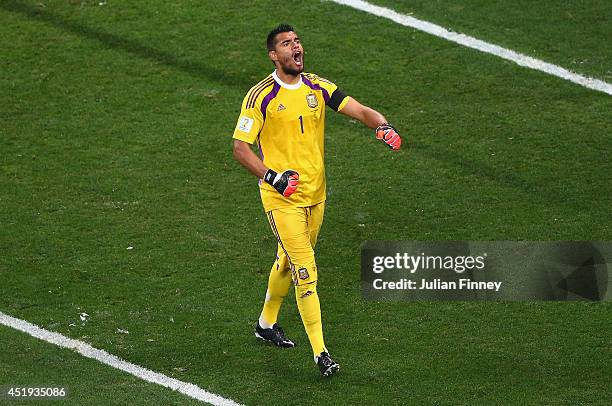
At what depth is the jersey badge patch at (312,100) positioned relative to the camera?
9648 mm

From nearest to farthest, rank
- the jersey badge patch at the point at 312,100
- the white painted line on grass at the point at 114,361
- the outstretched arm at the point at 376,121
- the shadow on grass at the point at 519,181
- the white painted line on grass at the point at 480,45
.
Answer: the white painted line on grass at the point at 114,361
the outstretched arm at the point at 376,121
the jersey badge patch at the point at 312,100
the shadow on grass at the point at 519,181
the white painted line on grass at the point at 480,45

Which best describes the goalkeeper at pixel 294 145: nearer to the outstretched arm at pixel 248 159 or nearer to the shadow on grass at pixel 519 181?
the outstretched arm at pixel 248 159

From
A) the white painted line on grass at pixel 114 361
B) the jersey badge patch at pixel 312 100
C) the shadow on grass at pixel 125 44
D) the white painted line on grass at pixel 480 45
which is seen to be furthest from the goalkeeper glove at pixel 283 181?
the white painted line on grass at pixel 480 45

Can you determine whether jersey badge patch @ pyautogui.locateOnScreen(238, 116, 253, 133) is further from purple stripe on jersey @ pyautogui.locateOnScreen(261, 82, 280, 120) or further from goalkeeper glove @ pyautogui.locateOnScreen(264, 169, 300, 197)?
goalkeeper glove @ pyautogui.locateOnScreen(264, 169, 300, 197)

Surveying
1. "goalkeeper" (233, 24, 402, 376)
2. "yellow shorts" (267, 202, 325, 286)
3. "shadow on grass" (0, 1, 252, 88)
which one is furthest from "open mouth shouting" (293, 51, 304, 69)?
"shadow on grass" (0, 1, 252, 88)

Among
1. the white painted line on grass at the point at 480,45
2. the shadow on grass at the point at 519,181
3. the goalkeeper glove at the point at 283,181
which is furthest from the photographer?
the white painted line on grass at the point at 480,45

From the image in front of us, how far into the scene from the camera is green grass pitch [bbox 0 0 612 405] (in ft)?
31.9

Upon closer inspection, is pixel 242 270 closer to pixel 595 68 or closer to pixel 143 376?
pixel 143 376

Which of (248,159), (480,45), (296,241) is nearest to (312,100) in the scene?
(248,159)

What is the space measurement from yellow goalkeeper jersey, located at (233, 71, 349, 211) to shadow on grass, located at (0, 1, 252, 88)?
14.0ft

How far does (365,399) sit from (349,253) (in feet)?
7.84

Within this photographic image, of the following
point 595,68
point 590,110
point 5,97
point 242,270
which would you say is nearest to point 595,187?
point 590,110

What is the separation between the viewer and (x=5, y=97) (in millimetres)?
13719

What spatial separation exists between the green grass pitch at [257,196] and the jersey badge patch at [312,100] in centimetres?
186
